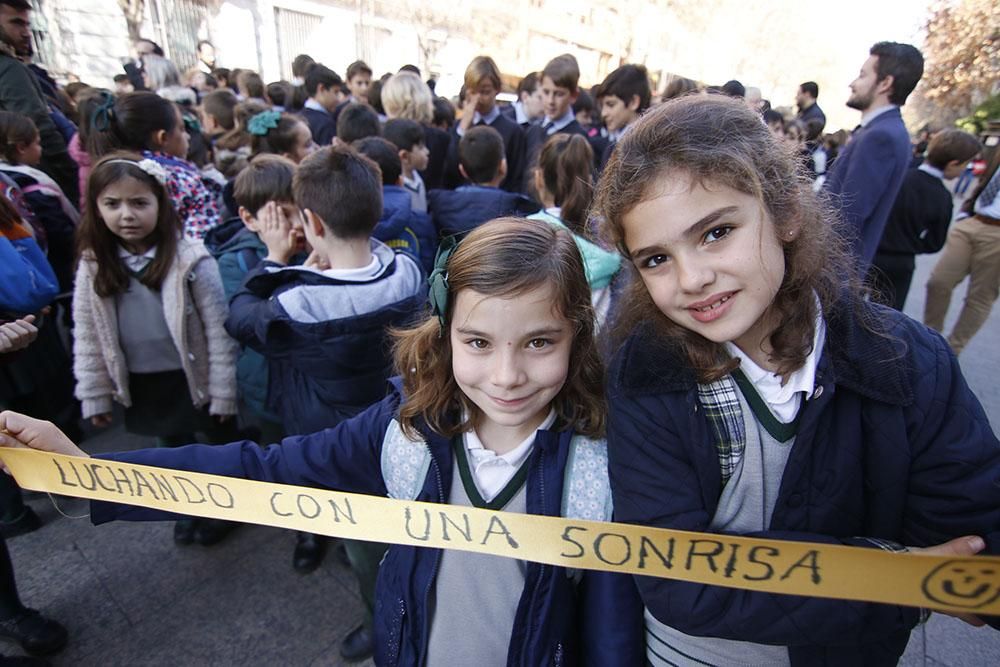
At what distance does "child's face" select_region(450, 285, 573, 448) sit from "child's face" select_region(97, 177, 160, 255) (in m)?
1.80

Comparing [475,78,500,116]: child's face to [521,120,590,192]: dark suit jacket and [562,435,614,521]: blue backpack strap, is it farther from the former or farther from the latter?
[562,435,614,521]: blue backpack strap

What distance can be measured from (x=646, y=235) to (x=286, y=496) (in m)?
0.92

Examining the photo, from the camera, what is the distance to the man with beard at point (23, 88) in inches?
142

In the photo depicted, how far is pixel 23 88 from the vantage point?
3.62 meters

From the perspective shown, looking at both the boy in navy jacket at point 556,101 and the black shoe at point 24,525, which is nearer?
the black shoe at point 24,525

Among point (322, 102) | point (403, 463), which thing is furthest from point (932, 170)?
point (322, 102)

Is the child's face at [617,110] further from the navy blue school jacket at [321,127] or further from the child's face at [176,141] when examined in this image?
the child's face at [176,141]

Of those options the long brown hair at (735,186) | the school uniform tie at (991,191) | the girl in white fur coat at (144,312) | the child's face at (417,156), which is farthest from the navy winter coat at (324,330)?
the school uniform tie at (991,191)

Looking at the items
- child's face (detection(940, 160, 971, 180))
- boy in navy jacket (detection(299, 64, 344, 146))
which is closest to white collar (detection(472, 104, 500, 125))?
boy in navy jacket (detection(299, 64, 344, 146))

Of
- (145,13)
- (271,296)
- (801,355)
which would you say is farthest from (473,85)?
(145,13)

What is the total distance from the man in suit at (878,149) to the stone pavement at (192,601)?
2282mm

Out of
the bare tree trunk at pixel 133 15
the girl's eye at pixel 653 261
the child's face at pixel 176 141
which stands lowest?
the child's face at pixel 176 141

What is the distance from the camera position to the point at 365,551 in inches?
82.0

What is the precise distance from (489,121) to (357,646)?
444cm
